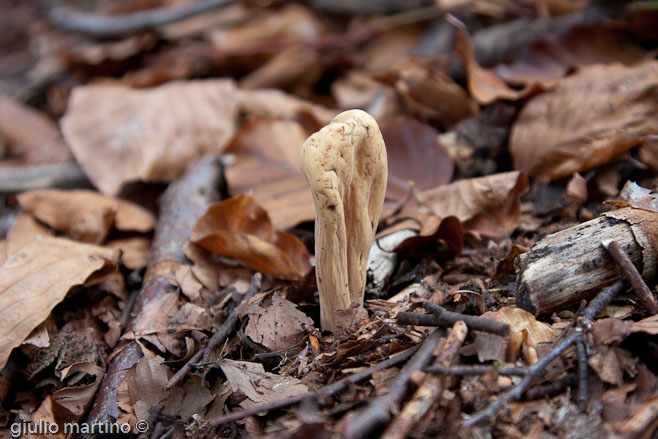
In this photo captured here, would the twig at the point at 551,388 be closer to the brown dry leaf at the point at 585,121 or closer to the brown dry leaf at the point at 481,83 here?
the brown dry leaf at the point at 585,121

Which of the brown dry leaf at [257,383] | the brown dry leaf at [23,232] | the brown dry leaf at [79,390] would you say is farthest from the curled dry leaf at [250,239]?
the brown dry leaf at [23,232]

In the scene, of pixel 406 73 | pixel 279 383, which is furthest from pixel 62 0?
pixel 279 383

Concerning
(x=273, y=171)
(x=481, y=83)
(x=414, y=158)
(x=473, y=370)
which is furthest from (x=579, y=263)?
(x=273, y=171)

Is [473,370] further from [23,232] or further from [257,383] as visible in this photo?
[23,232]

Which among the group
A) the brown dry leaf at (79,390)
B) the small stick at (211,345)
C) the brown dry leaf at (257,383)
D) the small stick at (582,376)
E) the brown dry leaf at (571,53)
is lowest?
the brown dry leaf at (79,390)

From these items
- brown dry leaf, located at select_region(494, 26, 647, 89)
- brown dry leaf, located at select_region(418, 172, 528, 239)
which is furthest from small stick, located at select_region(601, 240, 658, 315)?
brown dry leaf, located at select_region(494, 26, 647, 89)

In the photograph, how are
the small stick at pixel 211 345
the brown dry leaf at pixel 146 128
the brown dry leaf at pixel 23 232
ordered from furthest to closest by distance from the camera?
1. the brown dry leaf at pixel 146 128
2. the brown dry leaf at pixel 23 232
3. the small stick at pixel 211 345
